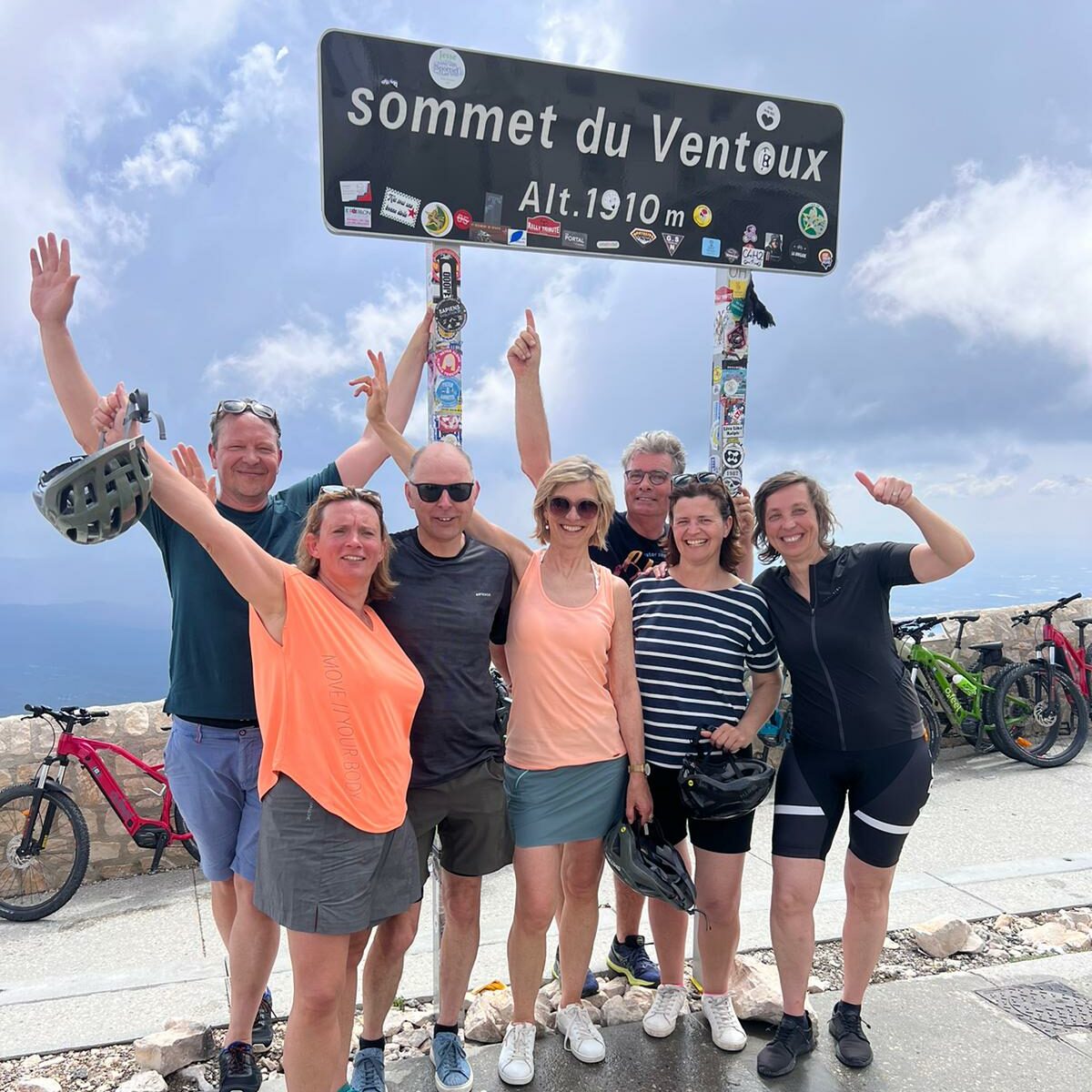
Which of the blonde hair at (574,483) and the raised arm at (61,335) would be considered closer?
the raised arm at (61,335)

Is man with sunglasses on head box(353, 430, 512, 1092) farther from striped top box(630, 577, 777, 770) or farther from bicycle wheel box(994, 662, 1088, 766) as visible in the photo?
bicycle wheel box(994, 662, 1088, 766)

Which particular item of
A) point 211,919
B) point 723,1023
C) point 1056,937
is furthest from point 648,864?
point 211,919

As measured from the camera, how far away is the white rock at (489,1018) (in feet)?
10.5

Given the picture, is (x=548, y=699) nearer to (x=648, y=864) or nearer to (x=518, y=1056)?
(x=648, y=864)

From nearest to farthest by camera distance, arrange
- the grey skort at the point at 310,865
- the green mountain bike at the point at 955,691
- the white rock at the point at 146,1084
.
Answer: the grey skort at the point at 310,865 < the white rock at the point at 146,1084 < the green mountain bike at the point at 955,691

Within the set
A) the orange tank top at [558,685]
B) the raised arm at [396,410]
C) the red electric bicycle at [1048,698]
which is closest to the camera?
the orange tank top at [558,685]

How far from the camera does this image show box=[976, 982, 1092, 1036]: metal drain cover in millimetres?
3264

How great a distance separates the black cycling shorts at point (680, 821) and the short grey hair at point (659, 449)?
4.23ft

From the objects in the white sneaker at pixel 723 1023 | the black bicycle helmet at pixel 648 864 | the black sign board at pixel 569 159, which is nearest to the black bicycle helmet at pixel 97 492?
the black sign board at pixel 569 159

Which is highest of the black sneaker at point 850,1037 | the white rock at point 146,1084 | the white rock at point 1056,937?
the black sneaker at point 850,1037

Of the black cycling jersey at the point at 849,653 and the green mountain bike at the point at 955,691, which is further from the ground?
the black cycling jersey at the point at 849,653

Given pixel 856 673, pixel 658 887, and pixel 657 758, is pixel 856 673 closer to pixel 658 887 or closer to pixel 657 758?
pixel 657 758

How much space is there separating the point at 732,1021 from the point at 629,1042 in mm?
375

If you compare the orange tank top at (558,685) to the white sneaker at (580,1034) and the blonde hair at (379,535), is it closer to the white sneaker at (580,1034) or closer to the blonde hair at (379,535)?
the blonde hair at (379,535)
